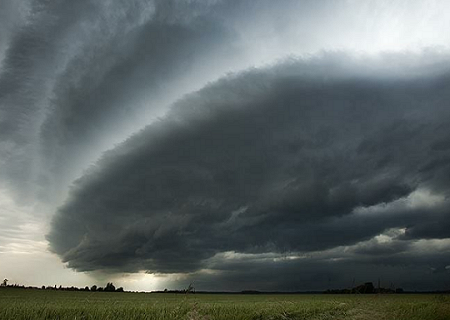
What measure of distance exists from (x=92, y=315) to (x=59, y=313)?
1324mm

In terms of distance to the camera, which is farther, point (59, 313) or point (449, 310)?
point (449, 310)

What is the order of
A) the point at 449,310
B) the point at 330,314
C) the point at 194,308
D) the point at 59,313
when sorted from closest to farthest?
the point at 59,313 < the point at 194,308 < the point at 330,314 < the point at 449,310

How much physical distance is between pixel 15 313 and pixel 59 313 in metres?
1.82

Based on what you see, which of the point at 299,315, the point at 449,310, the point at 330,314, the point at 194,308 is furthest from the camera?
the point at 449,310

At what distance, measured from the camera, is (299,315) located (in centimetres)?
2181

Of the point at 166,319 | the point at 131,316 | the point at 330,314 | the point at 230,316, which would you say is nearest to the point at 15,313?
the point at 131,316

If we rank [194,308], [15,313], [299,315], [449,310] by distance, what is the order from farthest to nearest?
1. [449,310]
2. [299,315]
3. [194,308]
4. [15,313]

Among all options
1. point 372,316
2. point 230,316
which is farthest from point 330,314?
point 230,316

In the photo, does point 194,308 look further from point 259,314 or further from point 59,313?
point 59,313

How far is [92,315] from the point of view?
14703 mm

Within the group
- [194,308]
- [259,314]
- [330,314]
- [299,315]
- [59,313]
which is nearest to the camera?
[59,313]

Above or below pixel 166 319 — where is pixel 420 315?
below

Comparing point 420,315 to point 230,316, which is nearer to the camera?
point 230,316

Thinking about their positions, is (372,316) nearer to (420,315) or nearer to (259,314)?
(420,315)
